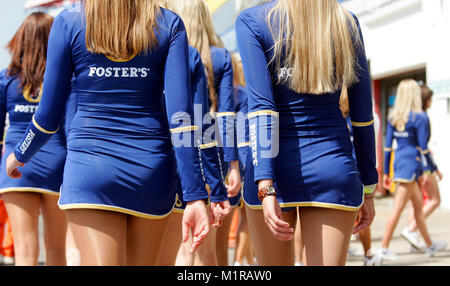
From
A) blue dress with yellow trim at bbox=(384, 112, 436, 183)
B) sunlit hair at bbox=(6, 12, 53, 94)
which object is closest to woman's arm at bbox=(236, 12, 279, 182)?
sunlit hair at bbox=(6, 12, 53, 94)

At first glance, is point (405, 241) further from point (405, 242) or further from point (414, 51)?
point (414, 51)

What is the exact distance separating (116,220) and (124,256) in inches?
6.1

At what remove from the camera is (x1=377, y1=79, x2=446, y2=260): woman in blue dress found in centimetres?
815

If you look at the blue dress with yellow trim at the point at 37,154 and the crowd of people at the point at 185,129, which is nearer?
the crowd of people at the point at 185,129

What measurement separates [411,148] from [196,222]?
6334 mm

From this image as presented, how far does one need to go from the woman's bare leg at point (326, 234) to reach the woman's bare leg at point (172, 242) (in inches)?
44.1

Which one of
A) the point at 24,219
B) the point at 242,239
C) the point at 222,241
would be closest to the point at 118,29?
the point at 24,219

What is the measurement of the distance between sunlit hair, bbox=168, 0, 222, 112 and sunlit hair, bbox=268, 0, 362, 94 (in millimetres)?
1752

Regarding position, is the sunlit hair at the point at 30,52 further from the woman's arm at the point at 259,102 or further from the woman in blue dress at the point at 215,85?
the woman's arm at the point at 259,102

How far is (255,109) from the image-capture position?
284 cm

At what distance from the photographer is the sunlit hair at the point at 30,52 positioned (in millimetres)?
4766

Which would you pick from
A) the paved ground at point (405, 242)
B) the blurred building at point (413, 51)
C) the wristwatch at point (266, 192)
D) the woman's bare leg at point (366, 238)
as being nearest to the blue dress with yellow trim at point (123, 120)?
the wristwatch at point (266, 192)
